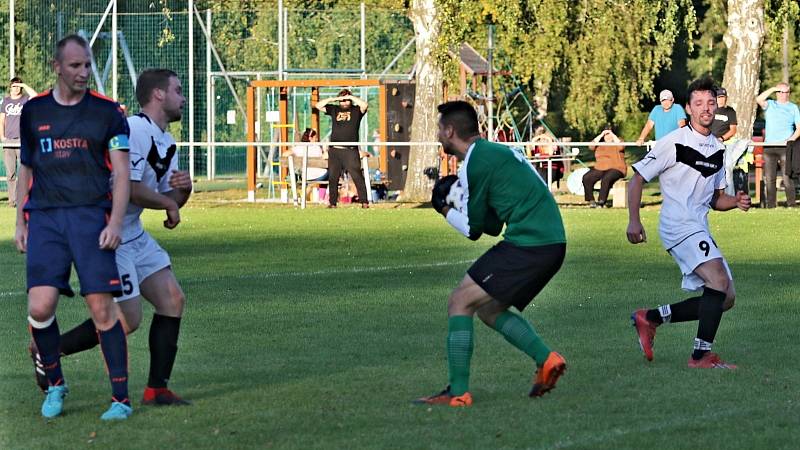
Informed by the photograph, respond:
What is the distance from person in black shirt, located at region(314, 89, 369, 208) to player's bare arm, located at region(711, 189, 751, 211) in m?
16.6

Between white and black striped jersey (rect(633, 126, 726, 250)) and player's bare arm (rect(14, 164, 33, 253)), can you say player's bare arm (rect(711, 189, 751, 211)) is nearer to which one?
white and black striped jersey (rect(633, 126, 726, 250))

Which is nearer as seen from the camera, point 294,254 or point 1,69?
point 294,254

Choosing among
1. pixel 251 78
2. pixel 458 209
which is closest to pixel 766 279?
pixel 458 209

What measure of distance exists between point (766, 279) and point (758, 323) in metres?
3.34

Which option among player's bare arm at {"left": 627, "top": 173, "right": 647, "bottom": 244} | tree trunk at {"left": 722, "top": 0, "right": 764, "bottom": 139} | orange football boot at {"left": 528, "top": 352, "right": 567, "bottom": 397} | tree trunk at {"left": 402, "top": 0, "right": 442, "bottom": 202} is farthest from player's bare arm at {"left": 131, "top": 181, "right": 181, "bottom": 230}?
tree trunk at {"left": 722, "top": 0, "right": 764, "bottom": 139}

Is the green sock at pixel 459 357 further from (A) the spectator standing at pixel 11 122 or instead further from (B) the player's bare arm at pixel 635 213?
(A) the spectator standing at pixel 11 122

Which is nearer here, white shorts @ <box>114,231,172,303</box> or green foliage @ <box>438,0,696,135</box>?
white shorts @ <box>114,231,172,303</box>

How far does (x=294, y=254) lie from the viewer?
17.4m

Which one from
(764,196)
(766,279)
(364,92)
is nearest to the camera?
(766,279)

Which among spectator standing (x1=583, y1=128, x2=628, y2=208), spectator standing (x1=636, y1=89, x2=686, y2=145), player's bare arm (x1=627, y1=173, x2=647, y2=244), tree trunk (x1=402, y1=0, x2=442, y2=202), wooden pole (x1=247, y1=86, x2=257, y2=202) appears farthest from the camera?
wooden pole (x1=247, y1=86, x2=257, y2=202)

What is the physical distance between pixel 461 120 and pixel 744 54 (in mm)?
22968

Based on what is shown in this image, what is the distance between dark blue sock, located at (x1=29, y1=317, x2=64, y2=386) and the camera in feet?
24.9

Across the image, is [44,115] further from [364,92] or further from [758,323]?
[364,92]

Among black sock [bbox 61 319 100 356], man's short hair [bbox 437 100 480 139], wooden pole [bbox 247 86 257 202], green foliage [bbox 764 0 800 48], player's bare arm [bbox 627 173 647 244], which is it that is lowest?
wooden pole [bbox 247 86 257 202]
